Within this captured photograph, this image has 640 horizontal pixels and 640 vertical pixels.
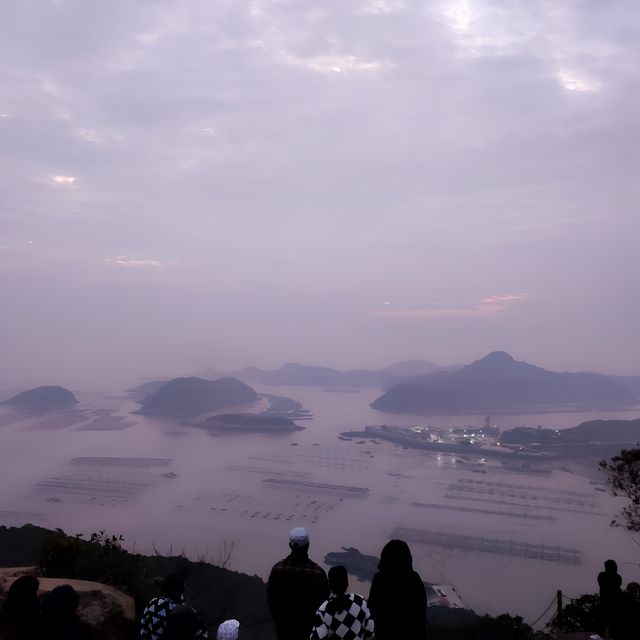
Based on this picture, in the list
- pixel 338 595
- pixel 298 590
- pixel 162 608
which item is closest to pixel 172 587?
pixel 162 608

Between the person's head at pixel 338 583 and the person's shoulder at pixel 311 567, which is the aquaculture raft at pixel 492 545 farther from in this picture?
the person's head at pixel 338 583

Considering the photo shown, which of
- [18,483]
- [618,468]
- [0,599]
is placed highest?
[618,468]

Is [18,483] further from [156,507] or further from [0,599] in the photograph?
[0,599]

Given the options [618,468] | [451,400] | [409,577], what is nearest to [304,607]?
[409,577]

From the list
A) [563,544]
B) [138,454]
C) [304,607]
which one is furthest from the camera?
[138,454]

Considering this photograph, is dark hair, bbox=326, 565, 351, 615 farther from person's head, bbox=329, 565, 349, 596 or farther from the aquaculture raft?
the aquaculture raft

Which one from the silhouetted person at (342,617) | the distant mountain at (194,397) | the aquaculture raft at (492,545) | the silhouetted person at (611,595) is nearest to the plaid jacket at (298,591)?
the silhouetted person at (342,617)

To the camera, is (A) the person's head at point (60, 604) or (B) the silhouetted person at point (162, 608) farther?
(B) the silhouetted person at point (162, 608)

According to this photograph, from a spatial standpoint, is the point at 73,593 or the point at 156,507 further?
the point at 156,507
